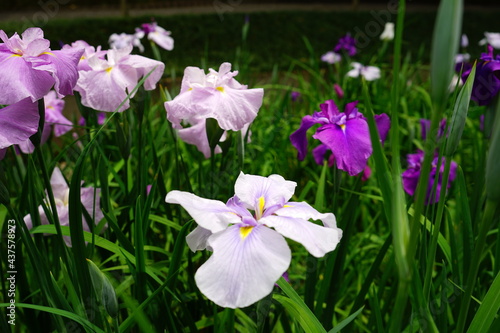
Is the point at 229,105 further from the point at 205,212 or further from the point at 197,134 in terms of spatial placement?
the point at 205,212

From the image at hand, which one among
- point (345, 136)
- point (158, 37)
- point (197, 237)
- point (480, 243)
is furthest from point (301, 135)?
point (158, 37)

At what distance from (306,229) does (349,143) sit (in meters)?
0.47

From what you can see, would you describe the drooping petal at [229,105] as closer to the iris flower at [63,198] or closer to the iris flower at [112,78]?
the iris flower at [112,78]

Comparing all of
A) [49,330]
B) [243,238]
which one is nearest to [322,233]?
[243,238]

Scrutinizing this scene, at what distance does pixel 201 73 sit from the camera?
1186 mm

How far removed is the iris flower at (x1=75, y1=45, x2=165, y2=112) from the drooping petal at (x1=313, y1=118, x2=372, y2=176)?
426 millimetres

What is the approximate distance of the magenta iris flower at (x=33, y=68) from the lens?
2.95 ft

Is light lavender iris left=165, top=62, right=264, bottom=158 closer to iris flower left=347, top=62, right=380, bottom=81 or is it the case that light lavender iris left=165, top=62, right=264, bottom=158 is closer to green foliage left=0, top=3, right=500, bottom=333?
green foliage left=0, top=3, right=500, bottom=333

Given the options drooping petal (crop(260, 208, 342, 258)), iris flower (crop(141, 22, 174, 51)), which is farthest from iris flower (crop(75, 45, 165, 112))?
iris flower (crop(141, 22, 174, 51))

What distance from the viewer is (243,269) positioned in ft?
2.14

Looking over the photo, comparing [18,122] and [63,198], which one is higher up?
[18,122]

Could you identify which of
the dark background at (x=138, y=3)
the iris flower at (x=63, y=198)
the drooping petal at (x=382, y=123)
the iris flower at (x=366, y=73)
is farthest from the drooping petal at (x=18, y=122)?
the dark background at (x=138, y=3)

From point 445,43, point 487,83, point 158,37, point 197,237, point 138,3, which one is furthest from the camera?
point 138,3

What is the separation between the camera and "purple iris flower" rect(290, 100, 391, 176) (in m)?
1.12
